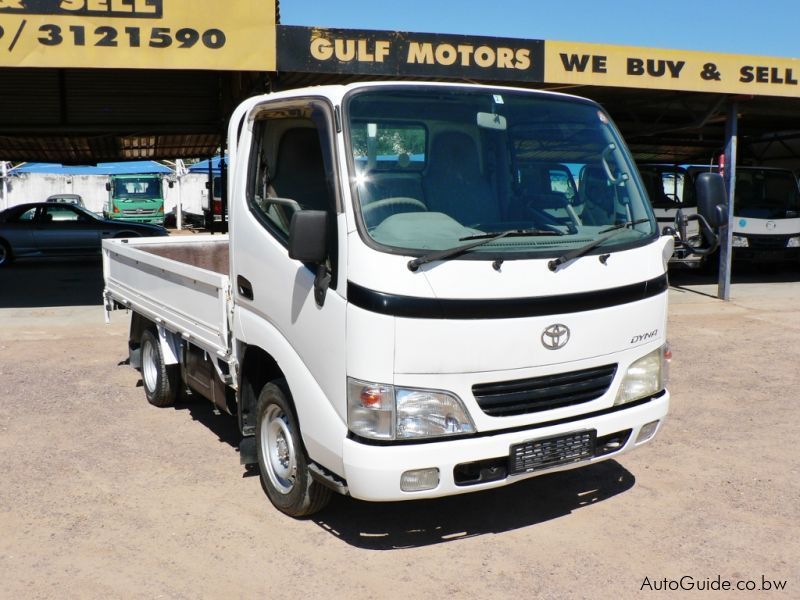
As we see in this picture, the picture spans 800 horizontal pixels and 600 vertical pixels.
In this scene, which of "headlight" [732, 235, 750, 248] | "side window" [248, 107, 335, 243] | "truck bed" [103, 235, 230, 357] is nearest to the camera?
"side window" [248, 107, 335, 243]

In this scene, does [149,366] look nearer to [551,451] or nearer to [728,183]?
[551,451]

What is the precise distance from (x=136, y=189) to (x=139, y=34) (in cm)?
2098

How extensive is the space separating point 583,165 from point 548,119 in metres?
0.32

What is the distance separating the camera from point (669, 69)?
1143 centimetres

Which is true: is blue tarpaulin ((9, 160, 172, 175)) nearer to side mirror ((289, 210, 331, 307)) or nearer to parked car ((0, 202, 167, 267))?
parked car ((0, 202, 167, 267))

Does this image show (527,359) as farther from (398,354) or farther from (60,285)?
(60,285)

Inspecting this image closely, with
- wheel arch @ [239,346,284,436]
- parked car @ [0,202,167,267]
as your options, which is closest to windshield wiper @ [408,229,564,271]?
wheel arch @ [239,346,284,436]

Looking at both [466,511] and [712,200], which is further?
[466,511]

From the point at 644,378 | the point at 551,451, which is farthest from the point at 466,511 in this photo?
the point at 644,378

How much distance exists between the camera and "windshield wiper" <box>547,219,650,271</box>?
3.81m

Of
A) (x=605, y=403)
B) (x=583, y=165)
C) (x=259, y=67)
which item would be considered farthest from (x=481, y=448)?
(x=259, y=67)

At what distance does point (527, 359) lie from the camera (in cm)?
380

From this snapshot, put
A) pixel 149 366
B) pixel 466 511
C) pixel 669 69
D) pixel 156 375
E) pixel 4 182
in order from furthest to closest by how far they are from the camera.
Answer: pixel 4 182 → pixel 669 69 → pixel 149 366 → pixel 156 375 → pixel 466 511

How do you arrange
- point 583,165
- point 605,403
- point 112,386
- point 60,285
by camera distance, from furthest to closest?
point 60,285
point 112,386
point 583,165
point 605,403
